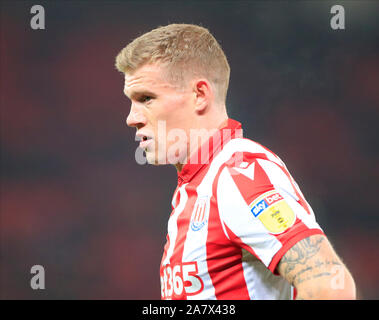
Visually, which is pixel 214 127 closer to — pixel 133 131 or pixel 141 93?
pixel 141 93

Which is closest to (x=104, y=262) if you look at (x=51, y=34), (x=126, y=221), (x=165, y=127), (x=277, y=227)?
(x=126, y=221)

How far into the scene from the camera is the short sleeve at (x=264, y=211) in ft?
3.40

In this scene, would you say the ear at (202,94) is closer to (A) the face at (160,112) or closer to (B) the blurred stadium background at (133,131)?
(A) the face at (160,112)

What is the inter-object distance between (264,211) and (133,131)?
3347mm

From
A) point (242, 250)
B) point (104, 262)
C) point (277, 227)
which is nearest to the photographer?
point (277, 227)

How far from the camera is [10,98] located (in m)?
4.22

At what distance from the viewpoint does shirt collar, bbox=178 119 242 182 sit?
1.37m

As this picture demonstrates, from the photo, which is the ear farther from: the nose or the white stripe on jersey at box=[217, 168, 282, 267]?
the white stripe on jersey at box=[217, 168, 282, 267]

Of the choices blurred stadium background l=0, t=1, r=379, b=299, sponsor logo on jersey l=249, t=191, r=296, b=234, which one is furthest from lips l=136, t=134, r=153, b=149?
blurred stadium background l=0, t=1, r=379, b=299

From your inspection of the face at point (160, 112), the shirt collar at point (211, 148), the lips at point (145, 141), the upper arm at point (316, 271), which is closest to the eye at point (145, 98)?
the face at point (160, 112)

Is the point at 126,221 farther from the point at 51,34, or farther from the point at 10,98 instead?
the point at 51,34

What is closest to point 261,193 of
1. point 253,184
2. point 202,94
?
point 253,184

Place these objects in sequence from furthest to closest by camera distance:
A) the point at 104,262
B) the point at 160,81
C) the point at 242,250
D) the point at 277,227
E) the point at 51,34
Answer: the point at 51,34
the point at 104,262
the point at 160,81
the point at 242,250
the point at 277,227

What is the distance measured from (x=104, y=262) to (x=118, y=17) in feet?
7.16
